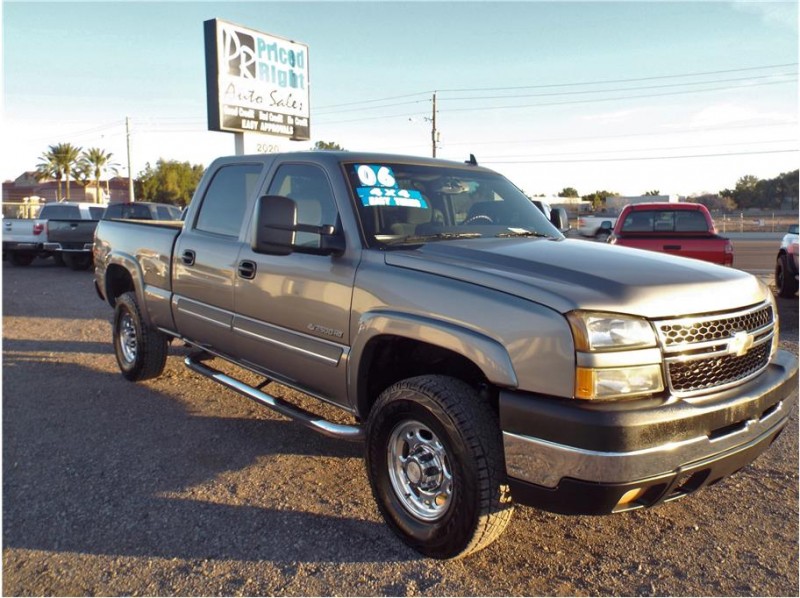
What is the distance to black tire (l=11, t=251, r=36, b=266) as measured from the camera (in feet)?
60.5

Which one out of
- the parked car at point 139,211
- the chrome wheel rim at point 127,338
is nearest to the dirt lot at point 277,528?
the chrome wheel rim at point 127,338

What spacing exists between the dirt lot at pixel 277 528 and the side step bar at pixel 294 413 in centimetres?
40

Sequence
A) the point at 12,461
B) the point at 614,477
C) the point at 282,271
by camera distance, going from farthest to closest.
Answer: the point at 12,461
the point at 282,271
the point at 614,477

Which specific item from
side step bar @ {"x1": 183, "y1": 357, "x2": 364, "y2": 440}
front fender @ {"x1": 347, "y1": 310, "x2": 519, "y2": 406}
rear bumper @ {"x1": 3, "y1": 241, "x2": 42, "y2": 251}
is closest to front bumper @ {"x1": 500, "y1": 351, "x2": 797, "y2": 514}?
front fender @ {"x1": 347, "y1": 310, "x2": 519, "y2": 406}

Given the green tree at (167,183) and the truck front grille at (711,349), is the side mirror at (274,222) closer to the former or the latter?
the truck front grille at (711,349)

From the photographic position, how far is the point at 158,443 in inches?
184

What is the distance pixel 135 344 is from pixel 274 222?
323cm

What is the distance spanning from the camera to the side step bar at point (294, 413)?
363cm

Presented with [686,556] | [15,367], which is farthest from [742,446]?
[15,367]

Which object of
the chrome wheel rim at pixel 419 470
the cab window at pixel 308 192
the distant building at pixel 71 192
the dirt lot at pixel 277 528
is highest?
the distant building at pixel 71 192

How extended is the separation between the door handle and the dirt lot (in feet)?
3.86

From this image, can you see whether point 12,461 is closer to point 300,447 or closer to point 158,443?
point 158,443

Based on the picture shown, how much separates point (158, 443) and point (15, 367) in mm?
3178

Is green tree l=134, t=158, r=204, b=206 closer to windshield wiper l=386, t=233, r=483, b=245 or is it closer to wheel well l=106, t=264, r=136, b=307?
wheel well l=106, t=264, r=136, b=307
